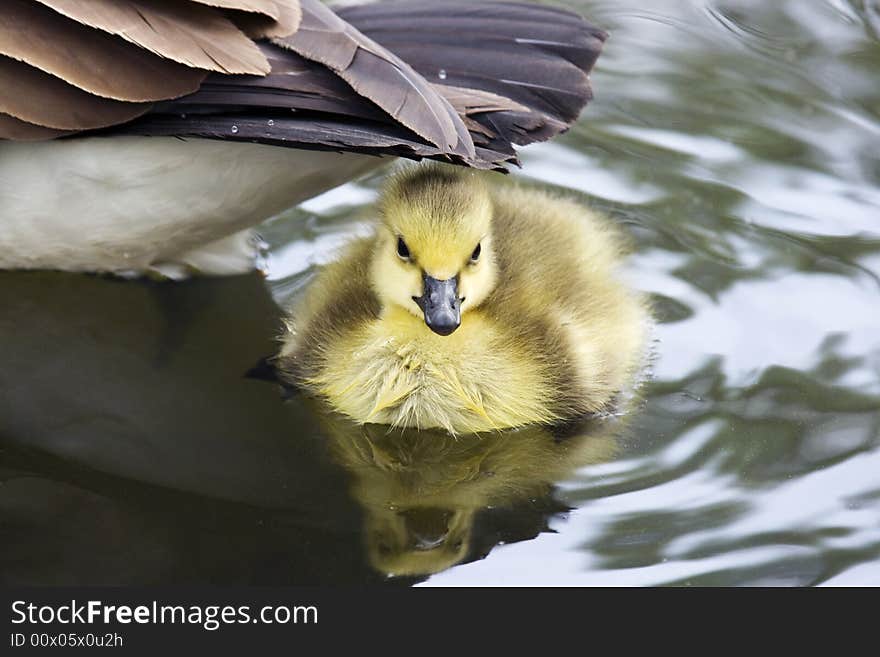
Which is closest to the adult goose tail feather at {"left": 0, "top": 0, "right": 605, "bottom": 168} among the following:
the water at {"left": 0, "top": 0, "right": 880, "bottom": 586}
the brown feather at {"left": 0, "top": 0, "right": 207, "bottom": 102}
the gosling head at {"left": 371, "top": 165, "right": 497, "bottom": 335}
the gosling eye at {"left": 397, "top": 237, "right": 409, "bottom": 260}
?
the brown feather at {"left": 0, "top": 0, "right": 207, "bottom": 102}

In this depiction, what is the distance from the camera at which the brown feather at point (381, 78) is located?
3.33 metres

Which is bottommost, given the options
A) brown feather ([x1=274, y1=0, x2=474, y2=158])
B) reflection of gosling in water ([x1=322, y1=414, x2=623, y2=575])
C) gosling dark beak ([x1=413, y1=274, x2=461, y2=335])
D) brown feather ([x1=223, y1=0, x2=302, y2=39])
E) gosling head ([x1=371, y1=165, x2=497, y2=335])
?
reflection of gosling in water ([x1=322, y1=414, x2=623, y2=575])

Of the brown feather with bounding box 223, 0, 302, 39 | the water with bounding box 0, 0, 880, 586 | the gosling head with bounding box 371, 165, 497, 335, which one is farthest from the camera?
the brown feather with bounding box 223, 0, 302, 39

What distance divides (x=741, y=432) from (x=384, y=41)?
54.0 inches

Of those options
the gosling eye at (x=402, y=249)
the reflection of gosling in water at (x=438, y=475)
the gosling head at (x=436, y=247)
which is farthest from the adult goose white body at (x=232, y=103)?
the reflection of gosling in water at (x=438, y=475)

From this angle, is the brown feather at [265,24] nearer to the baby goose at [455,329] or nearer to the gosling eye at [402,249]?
the baby goose at [455,329]

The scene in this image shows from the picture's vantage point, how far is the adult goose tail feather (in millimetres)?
3373

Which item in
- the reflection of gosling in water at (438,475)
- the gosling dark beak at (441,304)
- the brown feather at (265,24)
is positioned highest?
the brown feather at (265,24)

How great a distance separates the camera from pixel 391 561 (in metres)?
3.11

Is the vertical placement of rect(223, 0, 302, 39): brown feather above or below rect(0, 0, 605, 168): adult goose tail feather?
above

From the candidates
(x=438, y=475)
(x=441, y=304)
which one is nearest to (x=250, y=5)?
(x=441, y=304)

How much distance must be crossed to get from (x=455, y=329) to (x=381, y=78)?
0.59 meters

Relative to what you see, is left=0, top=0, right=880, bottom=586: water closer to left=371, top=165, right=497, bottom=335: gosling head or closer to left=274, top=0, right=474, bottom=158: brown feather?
left=371, top=165, right=497, bottom=335: gosling head

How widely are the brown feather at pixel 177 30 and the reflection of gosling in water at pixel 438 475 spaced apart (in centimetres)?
90
